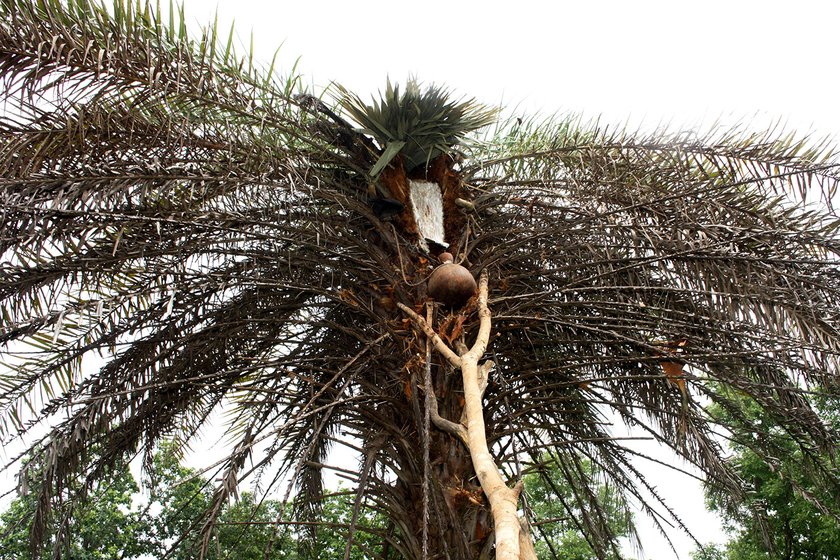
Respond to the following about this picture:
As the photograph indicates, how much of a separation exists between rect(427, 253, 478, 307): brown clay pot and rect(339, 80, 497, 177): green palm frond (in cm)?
104

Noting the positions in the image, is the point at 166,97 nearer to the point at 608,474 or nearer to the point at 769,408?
the point at 608,474

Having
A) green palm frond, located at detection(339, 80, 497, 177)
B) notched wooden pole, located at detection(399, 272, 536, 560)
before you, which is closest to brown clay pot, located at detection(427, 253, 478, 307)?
notched wooden pole, located at detection(399, 272, 536, 560)

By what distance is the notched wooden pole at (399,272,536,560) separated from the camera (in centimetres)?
182

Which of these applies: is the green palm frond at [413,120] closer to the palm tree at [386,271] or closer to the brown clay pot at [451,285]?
the palm tree at [386,271]

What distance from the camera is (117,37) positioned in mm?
3250

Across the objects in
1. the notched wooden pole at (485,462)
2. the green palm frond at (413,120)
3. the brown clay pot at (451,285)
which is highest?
the green palm frond at (413,120)

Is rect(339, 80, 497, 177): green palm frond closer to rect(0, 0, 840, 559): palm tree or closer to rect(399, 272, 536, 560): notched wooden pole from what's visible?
rect(0, 0, 840, 559): palm tree

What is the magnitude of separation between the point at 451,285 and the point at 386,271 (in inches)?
24.9

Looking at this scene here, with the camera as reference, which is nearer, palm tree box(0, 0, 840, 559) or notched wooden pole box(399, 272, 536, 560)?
notched wooden pole box(399, 272, 536, 560)

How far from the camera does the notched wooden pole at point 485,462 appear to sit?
5.98 ft

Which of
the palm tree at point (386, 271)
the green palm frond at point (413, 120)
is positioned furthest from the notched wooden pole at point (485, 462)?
the green palm frond at point (413, 120)

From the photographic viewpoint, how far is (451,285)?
10.3 ft

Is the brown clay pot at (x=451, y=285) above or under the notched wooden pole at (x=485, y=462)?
above

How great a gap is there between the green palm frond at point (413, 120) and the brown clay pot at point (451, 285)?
3.40 ft
